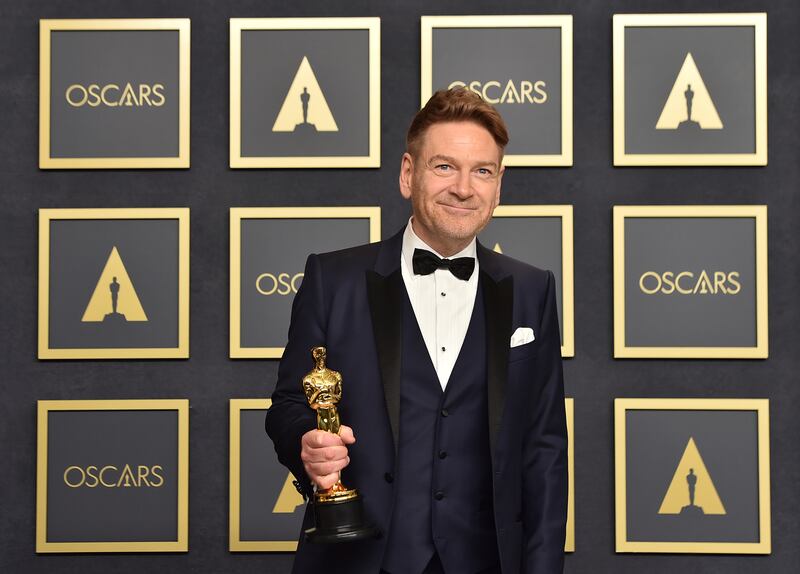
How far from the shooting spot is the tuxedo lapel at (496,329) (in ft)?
6.36

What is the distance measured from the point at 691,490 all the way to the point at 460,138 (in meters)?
1.76

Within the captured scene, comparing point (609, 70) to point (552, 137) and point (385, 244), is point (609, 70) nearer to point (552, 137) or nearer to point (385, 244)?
point (552, 137)

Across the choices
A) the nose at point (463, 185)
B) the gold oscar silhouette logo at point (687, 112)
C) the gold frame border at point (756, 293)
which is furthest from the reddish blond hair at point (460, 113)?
the gold oscar silhouette logo at point (687, 112)

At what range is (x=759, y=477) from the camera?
3.18m

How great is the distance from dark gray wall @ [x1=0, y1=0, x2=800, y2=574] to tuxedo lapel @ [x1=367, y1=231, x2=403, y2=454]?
1.19 meters

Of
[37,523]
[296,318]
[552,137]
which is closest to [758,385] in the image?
[552,137]

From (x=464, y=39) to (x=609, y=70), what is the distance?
1.65 feet

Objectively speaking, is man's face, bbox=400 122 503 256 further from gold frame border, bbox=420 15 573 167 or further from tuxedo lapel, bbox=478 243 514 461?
gold frame border, bbox=420 15 573 167

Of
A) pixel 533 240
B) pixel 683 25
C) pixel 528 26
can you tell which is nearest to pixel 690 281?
pixel 533 240

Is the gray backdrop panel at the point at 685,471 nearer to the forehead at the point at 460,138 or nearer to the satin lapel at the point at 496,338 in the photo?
the satin lapel at the point at 496,338

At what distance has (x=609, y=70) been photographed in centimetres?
324

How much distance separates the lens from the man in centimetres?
192

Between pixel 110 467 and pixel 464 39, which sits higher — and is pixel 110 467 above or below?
below

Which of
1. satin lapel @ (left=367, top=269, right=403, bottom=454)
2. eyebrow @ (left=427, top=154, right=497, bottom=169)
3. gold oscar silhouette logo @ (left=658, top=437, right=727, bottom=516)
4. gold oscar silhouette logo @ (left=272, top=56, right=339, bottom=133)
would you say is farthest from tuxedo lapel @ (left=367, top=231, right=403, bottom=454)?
gold oscar silhouette logo @ (left=658, top=437, right=727, bottom=516)
